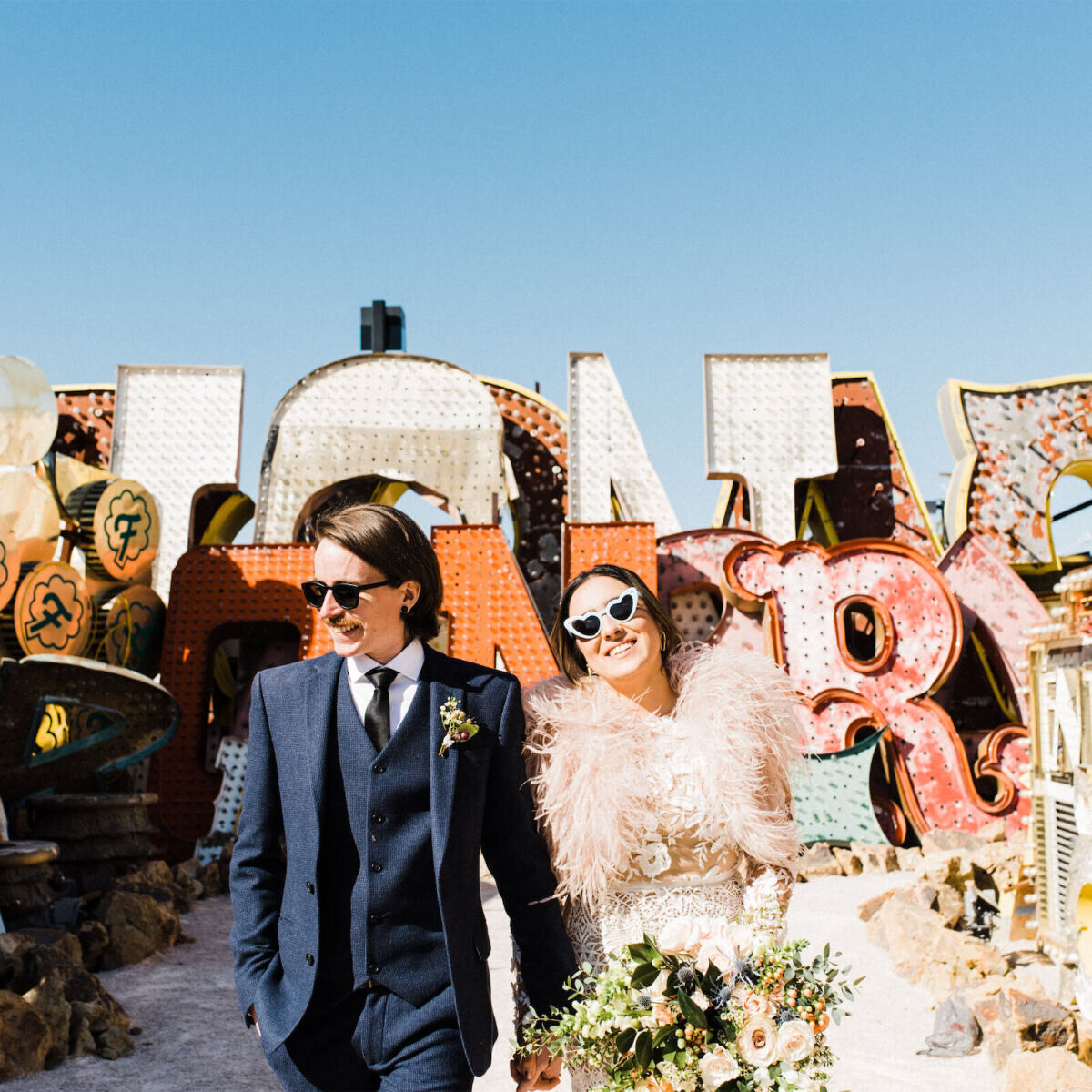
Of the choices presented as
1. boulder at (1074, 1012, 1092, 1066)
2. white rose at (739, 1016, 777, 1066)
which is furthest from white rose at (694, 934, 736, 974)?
boulder at (1074, 1012, 1092, 1066)

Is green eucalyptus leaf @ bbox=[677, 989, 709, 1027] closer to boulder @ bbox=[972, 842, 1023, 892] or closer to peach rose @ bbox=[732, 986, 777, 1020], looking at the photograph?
peach rose @ bbox=[732, 986, 777, 1020]

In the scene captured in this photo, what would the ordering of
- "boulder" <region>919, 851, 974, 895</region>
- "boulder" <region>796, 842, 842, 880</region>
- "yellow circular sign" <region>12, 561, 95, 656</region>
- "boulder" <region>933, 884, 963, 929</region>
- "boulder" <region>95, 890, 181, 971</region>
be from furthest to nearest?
"boulder" <region>796, 842, 842, 880</region>
"yellow circular sign" <region>12, 561, 95, 656</region>
"boulder" <region>919, 851, 974, 895</region>
"boulder" <region>933, 884, 963, 929</region>
"boulder" <region>95, 890, 181, 971</region>

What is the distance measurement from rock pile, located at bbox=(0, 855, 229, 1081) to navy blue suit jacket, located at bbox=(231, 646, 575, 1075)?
3159 millimetres

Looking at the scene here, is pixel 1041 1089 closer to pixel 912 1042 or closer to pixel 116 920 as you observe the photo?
pixel 912 1042

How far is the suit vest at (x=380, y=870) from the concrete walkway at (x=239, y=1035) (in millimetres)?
2625

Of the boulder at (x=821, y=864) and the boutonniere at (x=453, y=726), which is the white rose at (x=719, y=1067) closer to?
the boutonniere at (x=453, y=726)

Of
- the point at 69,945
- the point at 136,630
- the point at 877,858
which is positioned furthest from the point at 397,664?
the point at 136,630

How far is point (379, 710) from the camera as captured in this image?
2225 millimetres

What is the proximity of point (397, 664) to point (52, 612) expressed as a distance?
6.89 metres

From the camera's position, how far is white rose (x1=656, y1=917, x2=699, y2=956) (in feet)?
7.01

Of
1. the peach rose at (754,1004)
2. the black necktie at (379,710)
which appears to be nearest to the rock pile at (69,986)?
the black necktie at (379,710)

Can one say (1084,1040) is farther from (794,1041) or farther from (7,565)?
(7,565)

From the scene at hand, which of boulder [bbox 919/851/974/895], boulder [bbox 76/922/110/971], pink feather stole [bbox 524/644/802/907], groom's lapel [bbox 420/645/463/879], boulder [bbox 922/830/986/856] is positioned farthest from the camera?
boulder [bbox 922/830/986/856]

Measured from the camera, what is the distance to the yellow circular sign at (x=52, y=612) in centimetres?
803
